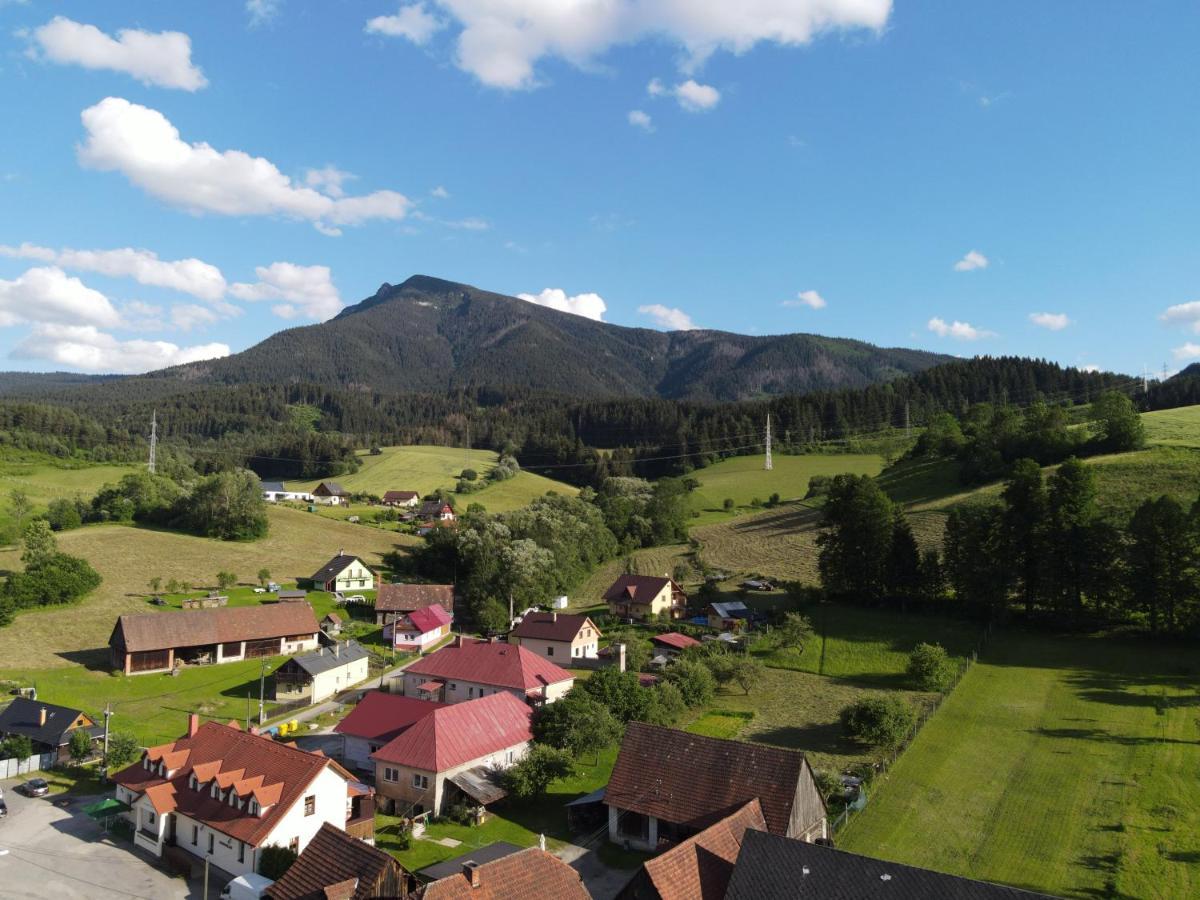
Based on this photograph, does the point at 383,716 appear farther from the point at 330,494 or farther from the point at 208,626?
the point at 330,494

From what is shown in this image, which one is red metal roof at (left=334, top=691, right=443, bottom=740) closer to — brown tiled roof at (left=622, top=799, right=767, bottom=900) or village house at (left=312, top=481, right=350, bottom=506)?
brown tiled roof at (left=622, top=799, right=767, bottom=900)

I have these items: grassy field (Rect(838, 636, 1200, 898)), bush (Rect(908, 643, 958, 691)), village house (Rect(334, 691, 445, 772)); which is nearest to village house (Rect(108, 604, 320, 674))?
village house (Rect(334, 691, 445, 772))

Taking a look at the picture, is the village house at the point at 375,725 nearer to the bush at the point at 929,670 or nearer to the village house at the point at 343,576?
the bush at the point at 929,670

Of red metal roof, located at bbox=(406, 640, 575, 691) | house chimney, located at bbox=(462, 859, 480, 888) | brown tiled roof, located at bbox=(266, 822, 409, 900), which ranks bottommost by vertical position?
red metal roof, located at bbox=(406, 640, 575, 691)

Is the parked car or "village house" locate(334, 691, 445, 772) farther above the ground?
"village house" locate(334, 691, 445, 772)

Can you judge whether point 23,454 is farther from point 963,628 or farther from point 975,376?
point 975,376

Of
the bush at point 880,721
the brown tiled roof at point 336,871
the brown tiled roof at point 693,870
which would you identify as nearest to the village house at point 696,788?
the brown tiled roof at point 693,870
